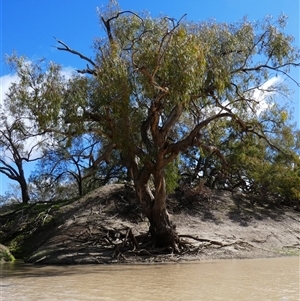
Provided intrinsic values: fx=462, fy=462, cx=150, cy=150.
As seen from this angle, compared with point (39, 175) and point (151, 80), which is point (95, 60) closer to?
point (151, 80)

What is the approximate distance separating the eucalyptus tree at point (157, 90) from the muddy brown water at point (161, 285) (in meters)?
3.64

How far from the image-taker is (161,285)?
730 cm

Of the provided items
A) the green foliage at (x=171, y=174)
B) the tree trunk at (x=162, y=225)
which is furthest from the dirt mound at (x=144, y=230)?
the green foliage at (x=171, y=174)

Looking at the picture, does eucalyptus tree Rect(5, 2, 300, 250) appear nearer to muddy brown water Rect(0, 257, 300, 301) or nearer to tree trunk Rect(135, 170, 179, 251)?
tree trunk Rect(135, 170, 179, 251)

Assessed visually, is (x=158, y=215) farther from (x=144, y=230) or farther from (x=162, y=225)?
(x=144, y=230)

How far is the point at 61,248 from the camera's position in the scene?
13.6 metres

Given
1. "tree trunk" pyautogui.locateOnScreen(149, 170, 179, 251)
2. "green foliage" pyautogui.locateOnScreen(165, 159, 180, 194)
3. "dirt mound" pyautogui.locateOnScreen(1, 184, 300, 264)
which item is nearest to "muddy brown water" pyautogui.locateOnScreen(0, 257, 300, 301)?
"dirt mound" pyautogui.locateOnScreen(1, 184, 300, 264)

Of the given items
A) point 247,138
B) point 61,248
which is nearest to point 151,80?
point 247,138

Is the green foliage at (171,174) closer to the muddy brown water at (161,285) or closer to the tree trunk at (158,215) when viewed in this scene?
the tree trunk at (158,215)

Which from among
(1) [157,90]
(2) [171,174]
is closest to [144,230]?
(2) [171,174]

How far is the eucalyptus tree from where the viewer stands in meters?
11.0

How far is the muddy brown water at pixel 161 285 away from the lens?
620 cm

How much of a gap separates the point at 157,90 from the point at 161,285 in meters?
5.48

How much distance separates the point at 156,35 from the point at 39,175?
10.2 m
